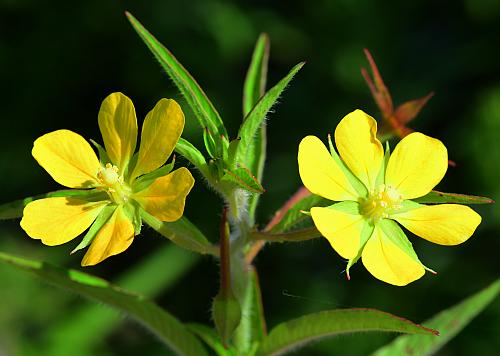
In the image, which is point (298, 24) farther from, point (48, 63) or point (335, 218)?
point (335, 218)

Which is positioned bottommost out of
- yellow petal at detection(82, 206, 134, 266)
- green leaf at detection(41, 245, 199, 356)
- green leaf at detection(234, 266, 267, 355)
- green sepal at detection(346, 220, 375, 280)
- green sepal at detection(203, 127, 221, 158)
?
green leaf at detection(41, 245, 199, 356)

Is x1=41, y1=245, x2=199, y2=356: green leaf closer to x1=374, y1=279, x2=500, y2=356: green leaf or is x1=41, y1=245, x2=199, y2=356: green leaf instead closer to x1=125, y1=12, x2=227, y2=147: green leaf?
x1=374, y1=279, x2=500, y2=356: green leaf

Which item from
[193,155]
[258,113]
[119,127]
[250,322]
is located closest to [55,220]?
[119,127]

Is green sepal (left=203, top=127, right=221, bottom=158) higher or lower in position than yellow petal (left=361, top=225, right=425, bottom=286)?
higher

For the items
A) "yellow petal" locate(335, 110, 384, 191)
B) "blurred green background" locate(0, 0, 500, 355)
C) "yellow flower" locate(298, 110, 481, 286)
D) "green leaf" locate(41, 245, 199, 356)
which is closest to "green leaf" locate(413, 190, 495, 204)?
"yellow flower" locate(298, 110, 481, 286)

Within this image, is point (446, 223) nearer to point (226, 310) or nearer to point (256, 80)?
point (226, 310)

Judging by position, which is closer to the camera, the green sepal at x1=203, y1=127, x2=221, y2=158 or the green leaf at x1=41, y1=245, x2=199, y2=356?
the green sepal at x1=203, y1=127, x2=221, y2=158

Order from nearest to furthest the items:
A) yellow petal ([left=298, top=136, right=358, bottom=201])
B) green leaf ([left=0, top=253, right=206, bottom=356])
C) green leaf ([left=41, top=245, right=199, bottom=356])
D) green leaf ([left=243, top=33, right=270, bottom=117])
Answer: yellow petal ([left=298, top=136, right=358, bottom=201]) → green leaf ([left=0, top=253, right=206, bottom=356]) → green leaf ([left=243, top=33, right=270, bottom=117]) → green leaf ([left=41, top=245, right=199, bottom=356])

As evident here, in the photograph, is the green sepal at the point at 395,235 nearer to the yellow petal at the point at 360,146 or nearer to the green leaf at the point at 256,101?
the yellow petal at the point at 360,146
